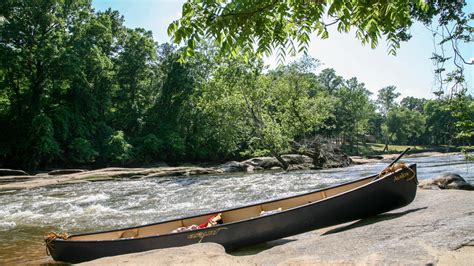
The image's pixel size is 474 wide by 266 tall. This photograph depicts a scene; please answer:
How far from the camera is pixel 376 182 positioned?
6.49 meters

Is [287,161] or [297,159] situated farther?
[297,159]

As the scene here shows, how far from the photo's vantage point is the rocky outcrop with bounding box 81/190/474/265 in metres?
3.74

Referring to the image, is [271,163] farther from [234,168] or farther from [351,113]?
[351,113]

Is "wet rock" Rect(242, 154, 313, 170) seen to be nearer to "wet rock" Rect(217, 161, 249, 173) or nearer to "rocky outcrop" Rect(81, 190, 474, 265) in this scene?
"wet rock" Rect(217, 161, 249, 173)

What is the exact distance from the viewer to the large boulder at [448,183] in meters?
9.33

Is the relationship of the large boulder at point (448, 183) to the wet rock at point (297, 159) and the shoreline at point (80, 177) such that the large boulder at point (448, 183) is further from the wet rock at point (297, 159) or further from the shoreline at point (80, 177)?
the wet rock at point (297, 159)

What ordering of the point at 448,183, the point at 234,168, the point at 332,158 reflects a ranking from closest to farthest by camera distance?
the point at 448,183
the point at 332,158
the point at 234,168

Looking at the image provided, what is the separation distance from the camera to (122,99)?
4653cm

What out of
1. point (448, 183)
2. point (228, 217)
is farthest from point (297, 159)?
point (228, 217)

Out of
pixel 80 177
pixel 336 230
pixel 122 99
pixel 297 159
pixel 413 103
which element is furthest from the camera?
pixel 413 103

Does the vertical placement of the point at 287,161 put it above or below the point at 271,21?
below

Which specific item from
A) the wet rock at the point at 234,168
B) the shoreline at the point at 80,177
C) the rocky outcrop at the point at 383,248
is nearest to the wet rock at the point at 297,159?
the shoreline at the point at 80,177

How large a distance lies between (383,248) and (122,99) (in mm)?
45922

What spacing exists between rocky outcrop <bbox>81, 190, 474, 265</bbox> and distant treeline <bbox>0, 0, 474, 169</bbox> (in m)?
17.4
